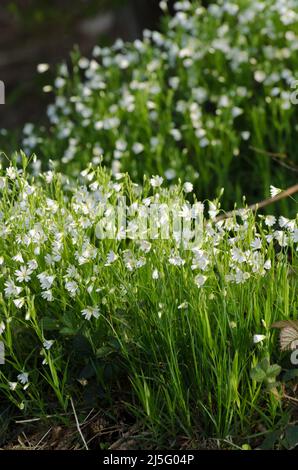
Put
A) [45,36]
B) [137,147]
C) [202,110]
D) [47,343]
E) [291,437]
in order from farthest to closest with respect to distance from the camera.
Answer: [45,36]
[202,110]
[137,147]
[47,343]
[291,437]

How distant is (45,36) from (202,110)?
15.4ft

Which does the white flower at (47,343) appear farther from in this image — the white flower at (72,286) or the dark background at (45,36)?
the dark background at (45,36)

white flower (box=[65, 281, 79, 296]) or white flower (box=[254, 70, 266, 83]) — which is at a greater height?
white flower (box=[254, 70, 266, 83])

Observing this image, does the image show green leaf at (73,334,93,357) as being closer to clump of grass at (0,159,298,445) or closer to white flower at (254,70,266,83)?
clump of grass at (0,159,298,445)

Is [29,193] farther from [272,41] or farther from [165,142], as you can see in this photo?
[272,41]

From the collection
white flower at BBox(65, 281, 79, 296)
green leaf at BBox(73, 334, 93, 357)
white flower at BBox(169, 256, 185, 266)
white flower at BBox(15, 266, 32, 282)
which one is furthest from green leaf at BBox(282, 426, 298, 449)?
white flower at BBox(15, 266, 32, 282)

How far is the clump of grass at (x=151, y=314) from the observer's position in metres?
2.90

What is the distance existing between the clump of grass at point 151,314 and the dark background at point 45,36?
5184 millimetres

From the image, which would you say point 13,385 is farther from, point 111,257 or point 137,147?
point 137,147

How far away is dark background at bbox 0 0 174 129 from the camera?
26.5 feet

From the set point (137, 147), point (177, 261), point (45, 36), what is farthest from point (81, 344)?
point (45, 36)

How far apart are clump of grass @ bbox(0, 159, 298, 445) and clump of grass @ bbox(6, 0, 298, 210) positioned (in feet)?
5.39

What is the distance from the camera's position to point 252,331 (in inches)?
120

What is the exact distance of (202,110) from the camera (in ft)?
18.3
